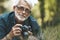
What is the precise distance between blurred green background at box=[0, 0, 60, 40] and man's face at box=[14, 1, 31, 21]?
0.30 ft

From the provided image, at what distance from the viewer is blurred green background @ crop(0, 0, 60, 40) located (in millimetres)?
3391

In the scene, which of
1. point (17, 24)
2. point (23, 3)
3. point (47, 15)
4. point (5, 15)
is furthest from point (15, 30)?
point (47, 15)

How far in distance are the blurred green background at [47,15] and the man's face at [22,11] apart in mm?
90

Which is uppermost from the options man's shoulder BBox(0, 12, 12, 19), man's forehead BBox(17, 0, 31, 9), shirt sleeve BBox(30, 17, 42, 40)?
man's forehead BBox(17, 0, 31, 9)

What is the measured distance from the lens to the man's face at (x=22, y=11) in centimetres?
330

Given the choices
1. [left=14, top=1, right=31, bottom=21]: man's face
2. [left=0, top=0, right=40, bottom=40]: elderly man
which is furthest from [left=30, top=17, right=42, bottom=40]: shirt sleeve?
[left=14, top=1, right=31, bottom=21]: man's face

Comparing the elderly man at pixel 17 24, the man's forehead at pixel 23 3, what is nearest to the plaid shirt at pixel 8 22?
the elderly man at pixel 17 24

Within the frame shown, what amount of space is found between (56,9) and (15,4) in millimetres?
565

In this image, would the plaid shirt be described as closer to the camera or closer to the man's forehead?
the camera

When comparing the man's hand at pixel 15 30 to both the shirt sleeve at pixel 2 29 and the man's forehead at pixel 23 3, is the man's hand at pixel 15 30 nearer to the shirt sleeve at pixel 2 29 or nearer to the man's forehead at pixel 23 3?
the shirt sleeve at pixel 2 29

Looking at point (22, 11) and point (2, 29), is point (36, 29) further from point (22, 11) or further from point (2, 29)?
point (2, 29)

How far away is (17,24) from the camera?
336 centimetres

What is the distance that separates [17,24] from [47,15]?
0.42m

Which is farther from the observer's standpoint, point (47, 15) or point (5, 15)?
point (47, 15)
